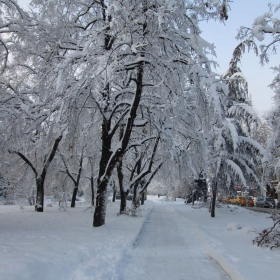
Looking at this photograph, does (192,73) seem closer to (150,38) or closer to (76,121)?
(150,38)

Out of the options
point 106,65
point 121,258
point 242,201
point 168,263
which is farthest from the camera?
point 242,201

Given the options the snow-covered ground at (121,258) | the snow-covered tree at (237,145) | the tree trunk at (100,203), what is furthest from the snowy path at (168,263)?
the snow-covered tree at (237,145)

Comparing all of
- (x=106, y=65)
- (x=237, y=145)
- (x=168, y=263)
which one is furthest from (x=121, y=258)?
(x=237, y=145)

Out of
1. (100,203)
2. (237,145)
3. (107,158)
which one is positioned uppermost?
(237,145)

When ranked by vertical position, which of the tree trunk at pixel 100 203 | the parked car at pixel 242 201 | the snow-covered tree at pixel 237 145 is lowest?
the parked car at pixel 242 201

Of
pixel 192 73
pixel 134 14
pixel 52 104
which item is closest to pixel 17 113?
pixel 52 104

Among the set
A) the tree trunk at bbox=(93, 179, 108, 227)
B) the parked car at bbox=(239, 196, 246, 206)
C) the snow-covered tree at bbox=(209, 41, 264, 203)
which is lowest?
the parked car at bbox=(239, 196, 246, 206)

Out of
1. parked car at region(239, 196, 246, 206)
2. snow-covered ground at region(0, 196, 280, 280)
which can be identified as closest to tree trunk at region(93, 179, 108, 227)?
snow-covered ground at region(0, 196, 280, 280)

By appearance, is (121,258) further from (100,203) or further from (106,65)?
(106,65)

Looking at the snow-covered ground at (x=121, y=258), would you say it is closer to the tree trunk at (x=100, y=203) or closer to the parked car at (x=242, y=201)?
the tree trunk at (x=100, y=203)

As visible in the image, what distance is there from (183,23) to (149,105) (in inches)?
178

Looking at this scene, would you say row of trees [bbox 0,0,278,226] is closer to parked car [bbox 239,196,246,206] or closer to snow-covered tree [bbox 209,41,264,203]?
snow-covered tree [bbox 209,41,264,203]

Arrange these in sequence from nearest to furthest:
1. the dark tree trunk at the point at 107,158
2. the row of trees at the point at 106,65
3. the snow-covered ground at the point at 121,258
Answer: the snow-covered ground at the point at 121,258
the row of trees at the point at 106,65
the dark tree trunk at the point at 107,158

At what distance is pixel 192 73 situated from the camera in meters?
8.45
